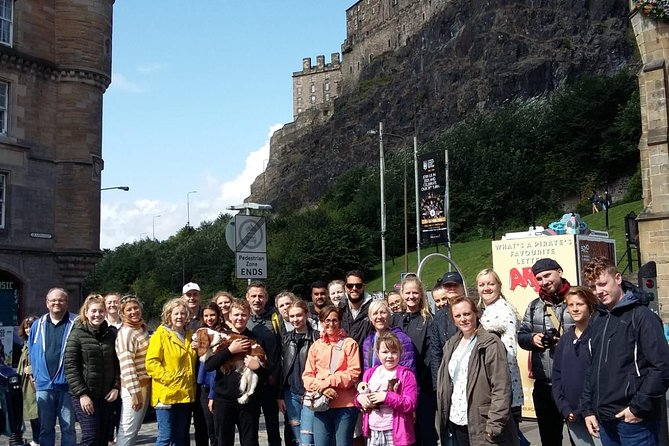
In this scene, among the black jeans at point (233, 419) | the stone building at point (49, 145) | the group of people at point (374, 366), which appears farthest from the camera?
the stone building at point (49, 145)

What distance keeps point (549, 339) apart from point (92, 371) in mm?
4738

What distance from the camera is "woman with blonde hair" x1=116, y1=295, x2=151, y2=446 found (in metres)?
7.70

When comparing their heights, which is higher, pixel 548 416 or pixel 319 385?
pixel 319 385

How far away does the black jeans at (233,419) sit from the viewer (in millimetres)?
7531

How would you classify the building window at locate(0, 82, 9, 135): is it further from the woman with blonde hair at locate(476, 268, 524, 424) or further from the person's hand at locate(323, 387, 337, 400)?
the woman with blonde hair at locate(476, 268, 524, 424)

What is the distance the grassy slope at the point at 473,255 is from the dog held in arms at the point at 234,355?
30184 mm

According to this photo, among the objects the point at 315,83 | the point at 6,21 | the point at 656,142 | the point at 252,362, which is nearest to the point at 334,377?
the point at 252,362

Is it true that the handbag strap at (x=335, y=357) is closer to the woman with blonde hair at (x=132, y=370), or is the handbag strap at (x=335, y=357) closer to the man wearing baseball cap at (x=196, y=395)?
the man wearing baseball cap at (x=196, y=395)

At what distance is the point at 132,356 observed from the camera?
309 inches

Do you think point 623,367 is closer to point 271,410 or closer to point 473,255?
point 271,410

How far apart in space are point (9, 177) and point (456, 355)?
20.6 m

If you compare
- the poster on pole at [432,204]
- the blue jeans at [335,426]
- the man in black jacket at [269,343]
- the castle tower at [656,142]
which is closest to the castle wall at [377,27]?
the poster on pole at [432,204]

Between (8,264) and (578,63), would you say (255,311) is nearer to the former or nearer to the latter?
(8,264)

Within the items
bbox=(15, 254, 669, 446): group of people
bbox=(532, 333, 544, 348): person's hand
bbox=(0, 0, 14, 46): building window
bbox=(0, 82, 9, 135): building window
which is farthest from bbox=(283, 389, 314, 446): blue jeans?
bbox=(0, 0, 14, 46): building window
